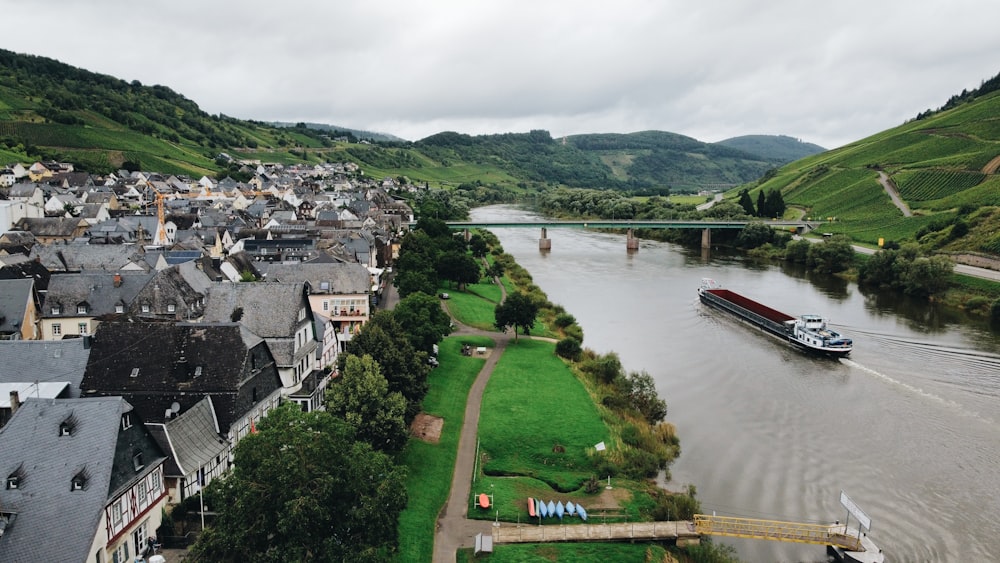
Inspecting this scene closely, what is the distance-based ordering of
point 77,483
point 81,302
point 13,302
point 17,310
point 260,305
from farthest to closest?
point 81,302 < point 13,302 < point 17,310 < point 260,305 < point 77,483

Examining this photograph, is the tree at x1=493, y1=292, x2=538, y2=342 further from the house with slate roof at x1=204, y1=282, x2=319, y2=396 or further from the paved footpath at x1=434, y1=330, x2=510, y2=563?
the house with slate roof at x1=204, y1=282, x2=319, y2=396

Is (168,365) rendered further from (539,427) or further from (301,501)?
(539,427)

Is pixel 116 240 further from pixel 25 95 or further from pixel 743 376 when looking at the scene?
pixel 25 95

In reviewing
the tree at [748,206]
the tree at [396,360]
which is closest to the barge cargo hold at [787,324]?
the tree at [396,360]

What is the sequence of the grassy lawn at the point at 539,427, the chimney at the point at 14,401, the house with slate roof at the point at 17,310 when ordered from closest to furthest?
the chimney at the point at 14,401
the grassy lawn at the point at 539,427
the house with slate roof at the point at 17,310

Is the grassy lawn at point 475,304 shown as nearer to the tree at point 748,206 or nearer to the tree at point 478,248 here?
the tree at point 478,248

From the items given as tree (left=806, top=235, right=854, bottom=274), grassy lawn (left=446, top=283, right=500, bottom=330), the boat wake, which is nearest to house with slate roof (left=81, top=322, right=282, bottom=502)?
grassy lawn (left=446, top=283, right=500, bottom=330)

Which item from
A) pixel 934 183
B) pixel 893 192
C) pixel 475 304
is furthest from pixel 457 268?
pixel 934 183
